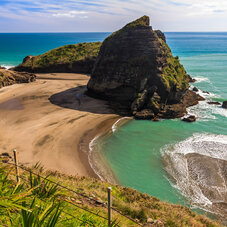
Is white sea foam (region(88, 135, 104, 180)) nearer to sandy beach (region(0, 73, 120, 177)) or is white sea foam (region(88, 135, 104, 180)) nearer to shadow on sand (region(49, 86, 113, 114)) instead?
sandy beach (region(0, 73, 120, 177))

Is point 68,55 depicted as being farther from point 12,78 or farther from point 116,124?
point 116,124

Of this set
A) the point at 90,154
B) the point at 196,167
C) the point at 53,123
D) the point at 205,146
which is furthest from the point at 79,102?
the point at 196,167

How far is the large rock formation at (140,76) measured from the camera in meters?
32.8

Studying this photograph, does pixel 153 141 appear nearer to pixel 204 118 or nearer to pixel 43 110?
pixel 204 118

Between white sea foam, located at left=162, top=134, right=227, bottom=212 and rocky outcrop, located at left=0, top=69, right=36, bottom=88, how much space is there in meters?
38.2

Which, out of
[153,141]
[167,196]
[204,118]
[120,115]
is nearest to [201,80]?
[204,118]

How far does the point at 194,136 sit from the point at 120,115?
436 inches

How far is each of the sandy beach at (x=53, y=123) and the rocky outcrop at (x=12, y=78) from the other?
7.03 feet

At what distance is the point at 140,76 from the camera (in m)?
34.1

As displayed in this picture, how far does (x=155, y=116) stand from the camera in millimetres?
31438

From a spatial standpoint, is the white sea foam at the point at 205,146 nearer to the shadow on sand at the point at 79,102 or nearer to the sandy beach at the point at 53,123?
the sandy beach at the point at 53,123

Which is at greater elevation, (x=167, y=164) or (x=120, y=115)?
(x=120, y=115)

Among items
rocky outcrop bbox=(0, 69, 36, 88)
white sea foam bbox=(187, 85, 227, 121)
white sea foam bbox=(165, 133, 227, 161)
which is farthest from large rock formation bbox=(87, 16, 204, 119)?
rocky outcrop bbox=(0, 69, 36, 88)

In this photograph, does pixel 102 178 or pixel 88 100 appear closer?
pixel 102 178
